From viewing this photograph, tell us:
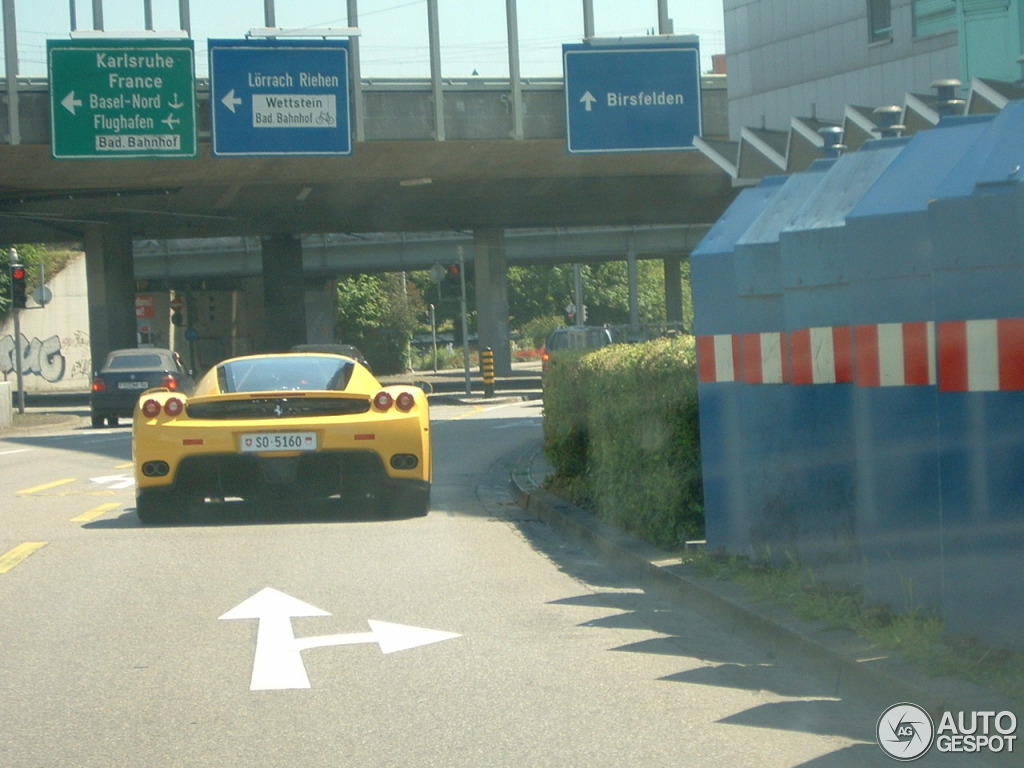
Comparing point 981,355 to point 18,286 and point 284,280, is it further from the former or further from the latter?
point 284,280

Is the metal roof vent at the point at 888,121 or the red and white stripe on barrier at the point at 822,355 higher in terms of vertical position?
the metal roof vent at the point at 888,121

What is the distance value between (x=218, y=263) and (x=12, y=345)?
435 inches

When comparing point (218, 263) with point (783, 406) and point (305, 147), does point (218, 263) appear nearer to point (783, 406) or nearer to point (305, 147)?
point (305, 147)

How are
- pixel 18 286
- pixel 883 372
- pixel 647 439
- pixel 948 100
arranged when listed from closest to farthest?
pixel 883 372
pixel 948 100
pixel 647 439
pixel 18 286

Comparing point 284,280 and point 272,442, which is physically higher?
point 284,280

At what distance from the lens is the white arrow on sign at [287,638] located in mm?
5941

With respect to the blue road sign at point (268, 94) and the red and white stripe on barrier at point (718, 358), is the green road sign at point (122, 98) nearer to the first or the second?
the blue road sign at point (268, 94)

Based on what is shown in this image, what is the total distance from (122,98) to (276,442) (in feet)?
62.6

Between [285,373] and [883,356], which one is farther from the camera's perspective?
[285,373]

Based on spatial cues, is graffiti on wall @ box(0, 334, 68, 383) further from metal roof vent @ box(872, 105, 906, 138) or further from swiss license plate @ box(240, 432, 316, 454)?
metal roof vent @ box(872, 105, 906, 138)

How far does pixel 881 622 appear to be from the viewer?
18.9ft

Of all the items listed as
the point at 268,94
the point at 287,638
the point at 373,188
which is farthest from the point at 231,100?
the point at 287,638

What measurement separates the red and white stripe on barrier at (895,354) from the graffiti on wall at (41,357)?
5696cm

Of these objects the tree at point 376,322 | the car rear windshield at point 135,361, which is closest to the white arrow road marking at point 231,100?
the car rear windshield at point 135,361
